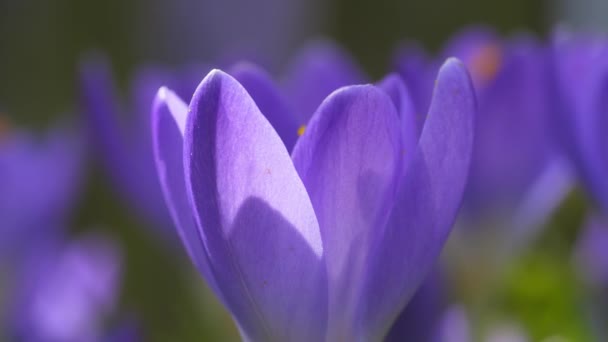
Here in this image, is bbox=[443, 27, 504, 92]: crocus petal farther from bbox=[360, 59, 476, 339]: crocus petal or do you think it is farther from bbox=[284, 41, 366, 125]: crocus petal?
bbox=[360, 59, 476, 339]: crocus petal

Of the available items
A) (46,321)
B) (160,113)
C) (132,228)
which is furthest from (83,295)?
(132,228)

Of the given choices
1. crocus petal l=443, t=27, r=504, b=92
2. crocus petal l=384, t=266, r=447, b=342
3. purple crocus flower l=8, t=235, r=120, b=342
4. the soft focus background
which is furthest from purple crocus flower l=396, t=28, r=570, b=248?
the soft focus background

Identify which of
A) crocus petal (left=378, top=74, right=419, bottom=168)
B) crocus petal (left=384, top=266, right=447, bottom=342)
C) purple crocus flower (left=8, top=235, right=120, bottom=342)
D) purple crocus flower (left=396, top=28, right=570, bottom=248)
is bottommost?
purple crocus flower (left=8, top=235, right=120, bottom=342)

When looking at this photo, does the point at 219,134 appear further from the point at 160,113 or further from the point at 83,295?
the point at 83,295

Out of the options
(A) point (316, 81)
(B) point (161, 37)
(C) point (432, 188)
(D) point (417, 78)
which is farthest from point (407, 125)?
(B) point (161, 37)

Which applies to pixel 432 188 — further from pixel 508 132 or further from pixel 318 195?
pixel 508 132
